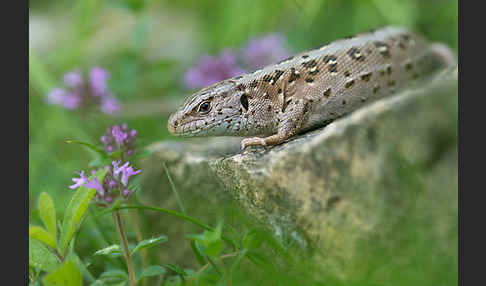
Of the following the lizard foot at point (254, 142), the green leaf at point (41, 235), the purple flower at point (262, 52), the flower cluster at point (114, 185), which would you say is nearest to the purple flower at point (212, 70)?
the purple flower at point (262, 52)

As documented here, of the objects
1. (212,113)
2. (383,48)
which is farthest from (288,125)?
(383,48)

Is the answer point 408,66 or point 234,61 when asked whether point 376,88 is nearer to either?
point 408,66

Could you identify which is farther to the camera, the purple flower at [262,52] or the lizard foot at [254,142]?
the purple flower at [262,52]

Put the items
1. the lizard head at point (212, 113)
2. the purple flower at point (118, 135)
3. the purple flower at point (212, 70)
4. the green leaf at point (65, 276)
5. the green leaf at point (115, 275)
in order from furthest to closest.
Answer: the purple flower at point (212, 70)
the lizard head at point (212, 113)
the purple flower at point (118, 135)
the green leaf at point (115, 275)
the green leaf at point (65, 276)

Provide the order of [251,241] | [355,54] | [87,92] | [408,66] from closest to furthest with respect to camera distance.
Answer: [251,241] → [355,54] → [408,66] → [87,92]

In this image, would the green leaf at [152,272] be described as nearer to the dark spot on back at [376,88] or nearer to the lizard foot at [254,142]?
the lizard foot at [254,142]

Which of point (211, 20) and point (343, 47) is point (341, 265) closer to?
point (343, 47)

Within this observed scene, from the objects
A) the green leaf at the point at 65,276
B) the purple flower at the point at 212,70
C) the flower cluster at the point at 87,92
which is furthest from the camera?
the purple flower at the point at 212,70
